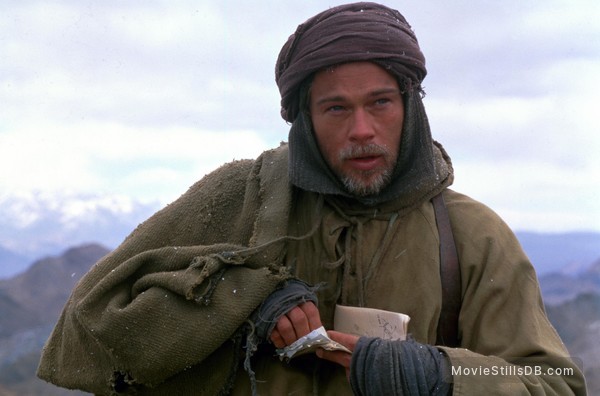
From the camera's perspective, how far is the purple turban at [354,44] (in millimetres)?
3271

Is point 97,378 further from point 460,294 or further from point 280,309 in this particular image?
point 460,294

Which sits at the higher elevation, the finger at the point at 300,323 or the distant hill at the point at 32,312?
the distant hill at the point at 32,312

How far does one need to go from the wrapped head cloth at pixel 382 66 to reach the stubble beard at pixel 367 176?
1.4 inches

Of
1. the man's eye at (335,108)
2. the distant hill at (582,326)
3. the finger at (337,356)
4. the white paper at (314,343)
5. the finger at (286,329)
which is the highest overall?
the man's eye at (335,108)

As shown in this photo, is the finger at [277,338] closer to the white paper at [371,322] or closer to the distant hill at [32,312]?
the white paper at [371,322]

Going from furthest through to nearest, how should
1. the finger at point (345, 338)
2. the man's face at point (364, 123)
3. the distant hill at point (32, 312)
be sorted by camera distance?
the distant hill at point (32, 312) < the man's face at point (364, 123) < the finger at point (345, 338)

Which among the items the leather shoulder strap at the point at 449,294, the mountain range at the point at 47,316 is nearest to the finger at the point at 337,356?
the leather shoulder strap at the point at 449,294

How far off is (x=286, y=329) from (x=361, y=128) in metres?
0.76

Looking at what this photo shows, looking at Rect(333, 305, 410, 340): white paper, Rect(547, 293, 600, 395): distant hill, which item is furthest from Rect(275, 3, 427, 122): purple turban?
Rect(547, 293, 600, 395): distant hill

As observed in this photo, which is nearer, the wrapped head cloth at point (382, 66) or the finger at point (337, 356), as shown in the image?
the finger at point (337, 356)

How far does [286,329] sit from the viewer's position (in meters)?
3.03

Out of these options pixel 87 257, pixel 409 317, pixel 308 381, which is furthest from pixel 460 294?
pixel 87 257

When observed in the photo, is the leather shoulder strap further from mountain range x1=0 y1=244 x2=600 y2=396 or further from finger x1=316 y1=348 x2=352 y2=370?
mountain range x1=0 y1=244 x2=600 y2=396

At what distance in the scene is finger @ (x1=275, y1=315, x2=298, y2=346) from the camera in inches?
119
